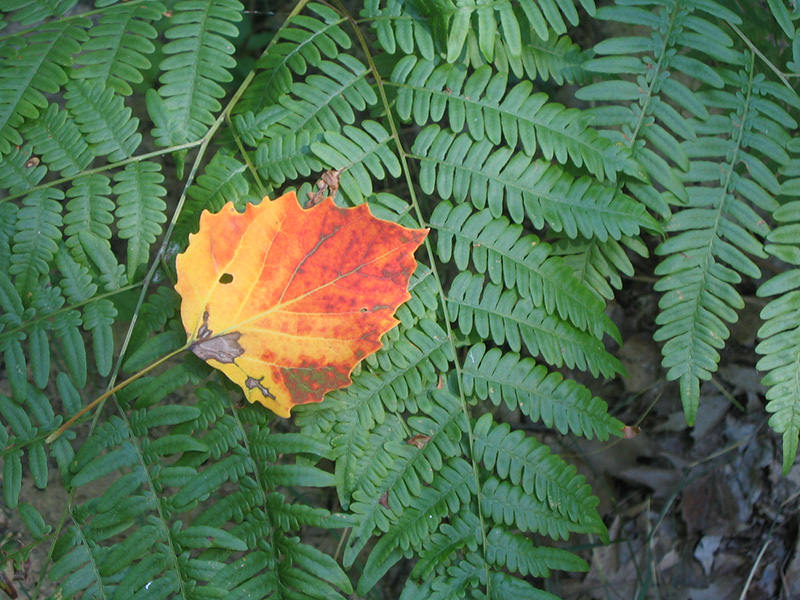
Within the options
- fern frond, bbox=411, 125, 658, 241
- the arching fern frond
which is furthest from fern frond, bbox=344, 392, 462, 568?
the arching fern frond

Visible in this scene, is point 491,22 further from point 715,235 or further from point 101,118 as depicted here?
point 101,118

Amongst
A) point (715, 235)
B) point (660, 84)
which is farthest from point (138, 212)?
point (715, 235)

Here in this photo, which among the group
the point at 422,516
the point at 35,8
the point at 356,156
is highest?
the point at 35,8

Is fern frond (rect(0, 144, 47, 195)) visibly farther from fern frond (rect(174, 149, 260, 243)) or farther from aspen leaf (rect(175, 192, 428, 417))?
aspen leaf (rect(175, 192, 428, 417))

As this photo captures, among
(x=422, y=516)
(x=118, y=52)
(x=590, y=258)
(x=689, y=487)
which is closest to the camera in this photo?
(x=422, y=516)

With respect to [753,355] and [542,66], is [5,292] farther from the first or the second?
[753,355]

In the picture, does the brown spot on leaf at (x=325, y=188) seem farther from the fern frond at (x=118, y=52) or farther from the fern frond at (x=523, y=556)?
the fern frond at (x=523, y=556)
